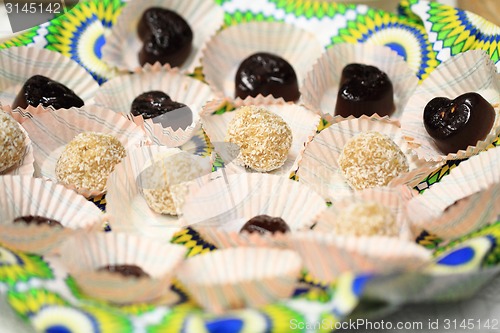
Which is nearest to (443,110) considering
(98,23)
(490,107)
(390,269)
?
(490,107)

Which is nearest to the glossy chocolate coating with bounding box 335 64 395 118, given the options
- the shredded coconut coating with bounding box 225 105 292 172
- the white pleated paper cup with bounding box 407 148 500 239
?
the shredded coconut coating with bounding box 225 105 292 172

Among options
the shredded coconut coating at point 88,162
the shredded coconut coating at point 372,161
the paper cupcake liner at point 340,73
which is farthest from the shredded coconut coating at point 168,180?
the paper cupcake liner at point 340,73

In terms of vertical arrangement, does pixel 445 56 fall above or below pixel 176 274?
above

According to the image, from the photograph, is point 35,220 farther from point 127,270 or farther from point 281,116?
point 281,116

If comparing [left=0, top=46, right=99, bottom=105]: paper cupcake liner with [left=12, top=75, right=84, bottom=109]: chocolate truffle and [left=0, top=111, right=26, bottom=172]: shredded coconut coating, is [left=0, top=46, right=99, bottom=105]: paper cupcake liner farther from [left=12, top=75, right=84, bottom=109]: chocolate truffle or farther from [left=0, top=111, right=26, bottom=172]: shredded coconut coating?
[left=0, top=111, right=26, bottom=172]: shredded coconut coating

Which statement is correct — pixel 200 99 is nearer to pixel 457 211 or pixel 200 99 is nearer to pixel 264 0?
pixel 264 0

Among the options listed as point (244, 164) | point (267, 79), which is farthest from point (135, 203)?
point (267, 79)
